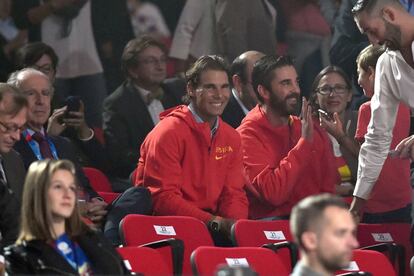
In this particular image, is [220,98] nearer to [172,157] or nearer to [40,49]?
[172,157]

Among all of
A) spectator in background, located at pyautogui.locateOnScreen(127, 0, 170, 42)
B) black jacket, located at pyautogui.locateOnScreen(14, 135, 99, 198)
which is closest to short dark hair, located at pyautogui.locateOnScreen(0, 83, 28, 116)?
black jacket, located at pyautogui.locateOnScreen(14, 135, 99, 198)

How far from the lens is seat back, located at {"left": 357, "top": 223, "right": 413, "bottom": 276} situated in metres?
7.98

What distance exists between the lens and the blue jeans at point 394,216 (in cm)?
837

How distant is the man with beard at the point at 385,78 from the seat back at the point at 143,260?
1138 millimetres

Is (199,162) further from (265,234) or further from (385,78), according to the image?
(385,78)

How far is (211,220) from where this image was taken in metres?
7.76

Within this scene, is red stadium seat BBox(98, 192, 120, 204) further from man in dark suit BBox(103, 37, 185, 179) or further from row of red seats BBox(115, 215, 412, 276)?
row of red seats BBox(115, 215, 412, 276)

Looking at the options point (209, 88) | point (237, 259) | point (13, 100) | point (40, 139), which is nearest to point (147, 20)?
point (209, 88)

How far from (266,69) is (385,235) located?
4.32 feet

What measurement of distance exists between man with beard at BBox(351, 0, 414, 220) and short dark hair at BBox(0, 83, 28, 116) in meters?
1.77

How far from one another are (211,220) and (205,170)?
0.33 metres

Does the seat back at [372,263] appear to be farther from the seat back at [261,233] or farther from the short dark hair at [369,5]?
the short dark hair at [369,5]

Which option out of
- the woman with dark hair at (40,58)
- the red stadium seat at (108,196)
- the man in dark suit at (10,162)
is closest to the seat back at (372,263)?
the red stadium seat at (108,196)

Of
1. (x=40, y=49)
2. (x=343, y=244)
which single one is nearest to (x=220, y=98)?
(x=40, y=49)
